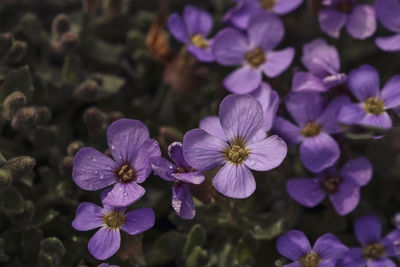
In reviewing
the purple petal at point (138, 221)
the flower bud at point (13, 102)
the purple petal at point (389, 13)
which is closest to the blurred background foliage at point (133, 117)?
the flower bud at point (13, 102)

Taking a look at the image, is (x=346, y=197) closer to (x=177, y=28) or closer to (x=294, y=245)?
(x=294, y=245)

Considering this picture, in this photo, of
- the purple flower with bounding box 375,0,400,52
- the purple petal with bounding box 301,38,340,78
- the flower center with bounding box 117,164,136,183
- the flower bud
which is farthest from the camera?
the purple flower with bounding box 375,0,400,52

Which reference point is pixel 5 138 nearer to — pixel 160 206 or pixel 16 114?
pixel 16 114

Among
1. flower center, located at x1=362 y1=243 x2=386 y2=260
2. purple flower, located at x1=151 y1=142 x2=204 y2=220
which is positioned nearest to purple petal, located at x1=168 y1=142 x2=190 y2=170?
purple flower, located at x1=151 y1=142 x2=204 y2=220

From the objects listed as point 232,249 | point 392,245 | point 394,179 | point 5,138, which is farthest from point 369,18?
point 5,138

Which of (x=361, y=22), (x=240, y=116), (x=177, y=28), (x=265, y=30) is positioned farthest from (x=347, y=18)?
(x=240, y=116)

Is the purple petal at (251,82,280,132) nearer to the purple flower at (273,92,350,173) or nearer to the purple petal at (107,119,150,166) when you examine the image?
the purple flower at (273,92,350,173)
